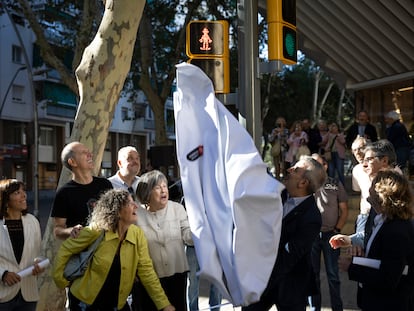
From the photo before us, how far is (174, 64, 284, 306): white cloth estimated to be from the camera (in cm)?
335

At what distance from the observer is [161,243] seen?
469cm

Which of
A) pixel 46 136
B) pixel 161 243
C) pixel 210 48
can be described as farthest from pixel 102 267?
pixel 46 136

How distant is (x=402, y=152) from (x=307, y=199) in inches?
317

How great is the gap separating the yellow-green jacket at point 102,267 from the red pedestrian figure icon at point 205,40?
240cm

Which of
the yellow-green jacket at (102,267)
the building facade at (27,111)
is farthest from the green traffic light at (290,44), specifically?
the building facade at (27,111)

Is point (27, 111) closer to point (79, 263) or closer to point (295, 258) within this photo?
point (79, 263)

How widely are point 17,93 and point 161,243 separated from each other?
118 ft

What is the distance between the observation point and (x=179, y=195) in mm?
9305

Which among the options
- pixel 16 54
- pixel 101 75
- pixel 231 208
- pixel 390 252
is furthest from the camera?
pixel 16 54

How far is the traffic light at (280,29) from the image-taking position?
555 cm

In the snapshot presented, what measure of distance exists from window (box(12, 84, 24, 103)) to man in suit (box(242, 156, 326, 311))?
36.1 meters

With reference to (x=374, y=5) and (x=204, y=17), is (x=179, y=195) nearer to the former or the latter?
(x=374, y=5)

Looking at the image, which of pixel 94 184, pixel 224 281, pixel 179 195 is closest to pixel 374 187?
pixel 224 281

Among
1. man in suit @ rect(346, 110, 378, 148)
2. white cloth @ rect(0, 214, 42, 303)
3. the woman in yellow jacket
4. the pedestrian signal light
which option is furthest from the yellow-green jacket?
man in suit @ rect(346, 110, 378, 148)
